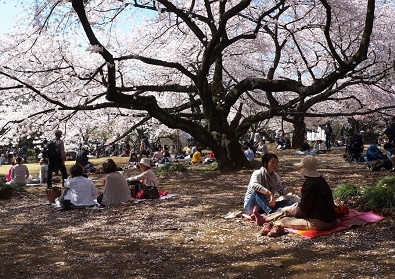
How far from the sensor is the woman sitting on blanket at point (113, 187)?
25.9 feet

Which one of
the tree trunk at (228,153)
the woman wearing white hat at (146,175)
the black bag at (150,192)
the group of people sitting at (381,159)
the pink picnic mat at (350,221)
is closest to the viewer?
the pink picnic mat at (350,221)

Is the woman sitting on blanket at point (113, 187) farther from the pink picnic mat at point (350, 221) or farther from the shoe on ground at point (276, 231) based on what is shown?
the pink picnic mat at point (350, 221)

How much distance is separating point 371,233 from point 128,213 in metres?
3.73

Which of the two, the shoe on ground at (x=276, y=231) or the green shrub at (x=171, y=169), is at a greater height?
the green shrub at (x=171, y=169)

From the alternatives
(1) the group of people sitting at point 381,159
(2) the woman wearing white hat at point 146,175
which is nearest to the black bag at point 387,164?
(1) the group of people sitting at point 381,159

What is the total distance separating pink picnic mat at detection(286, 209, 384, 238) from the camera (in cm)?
507

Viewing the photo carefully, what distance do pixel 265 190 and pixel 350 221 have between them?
Result: 110cm

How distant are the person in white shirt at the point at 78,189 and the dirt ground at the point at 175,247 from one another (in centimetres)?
29

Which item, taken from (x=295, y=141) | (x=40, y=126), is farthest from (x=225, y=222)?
(x=295, y=141)

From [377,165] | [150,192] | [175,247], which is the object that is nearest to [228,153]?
[377,165]

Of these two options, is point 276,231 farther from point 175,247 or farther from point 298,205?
point 175,247

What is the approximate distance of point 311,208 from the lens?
5176mm

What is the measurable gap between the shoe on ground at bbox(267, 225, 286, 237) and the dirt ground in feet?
0.26

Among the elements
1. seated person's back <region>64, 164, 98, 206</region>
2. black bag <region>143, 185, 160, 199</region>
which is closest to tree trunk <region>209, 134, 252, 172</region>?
black bag <region>143, 185, 160, 199</region>
